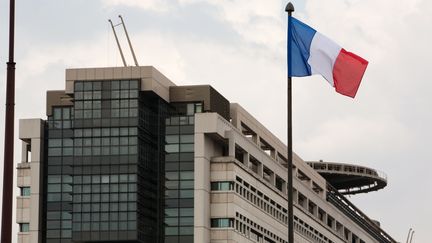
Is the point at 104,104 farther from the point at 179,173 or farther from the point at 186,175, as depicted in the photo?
the point at 186,175

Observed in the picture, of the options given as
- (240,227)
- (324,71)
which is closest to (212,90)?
(240,227)

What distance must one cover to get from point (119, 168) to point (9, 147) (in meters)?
111

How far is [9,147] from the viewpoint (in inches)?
1817

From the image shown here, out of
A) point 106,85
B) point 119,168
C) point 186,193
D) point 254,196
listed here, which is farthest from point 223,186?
point 106,85

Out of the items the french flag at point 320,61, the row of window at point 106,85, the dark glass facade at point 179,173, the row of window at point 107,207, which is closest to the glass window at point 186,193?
the dark glass facade at point 179,173

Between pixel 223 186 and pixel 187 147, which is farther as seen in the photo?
pixel 223 186

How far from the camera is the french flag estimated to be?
61.9 metres

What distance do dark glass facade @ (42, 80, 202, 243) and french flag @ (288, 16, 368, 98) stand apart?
94300 mm

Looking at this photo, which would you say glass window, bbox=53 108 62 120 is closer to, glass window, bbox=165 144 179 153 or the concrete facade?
the concrete facade

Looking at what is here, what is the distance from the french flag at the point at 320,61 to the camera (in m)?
61.9

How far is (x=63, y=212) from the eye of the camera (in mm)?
160250

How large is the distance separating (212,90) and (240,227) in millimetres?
16498

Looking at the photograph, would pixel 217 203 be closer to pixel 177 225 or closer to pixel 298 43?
pixel 177 225

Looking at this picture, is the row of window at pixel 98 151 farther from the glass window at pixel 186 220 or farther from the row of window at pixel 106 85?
the glass window at pixel 186 220
